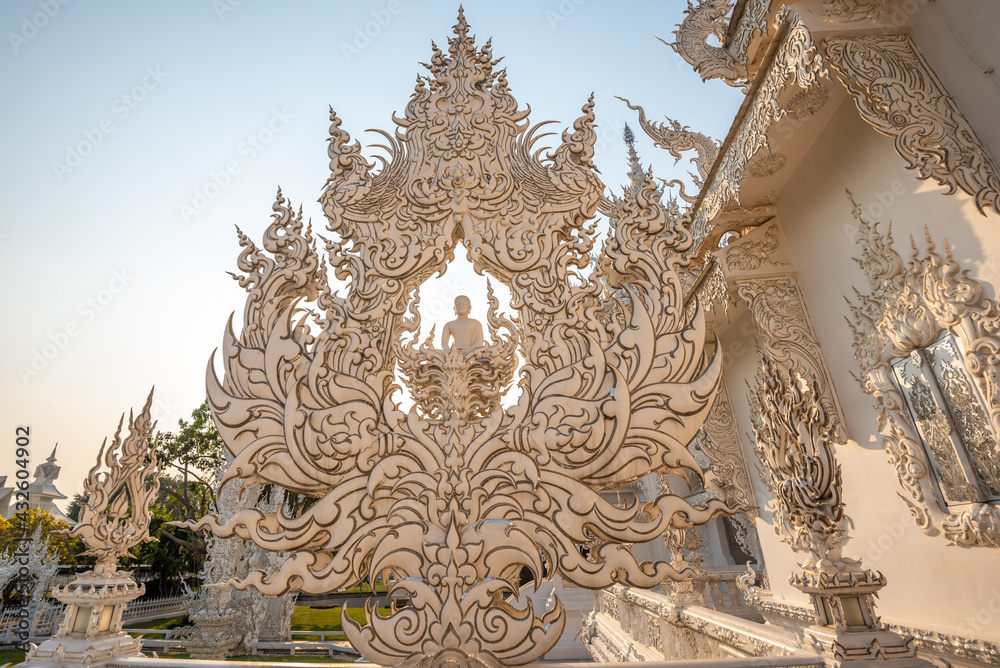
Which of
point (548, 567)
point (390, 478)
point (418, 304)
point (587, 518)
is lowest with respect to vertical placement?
point (548, 567)

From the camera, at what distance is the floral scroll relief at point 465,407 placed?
8.52 ft

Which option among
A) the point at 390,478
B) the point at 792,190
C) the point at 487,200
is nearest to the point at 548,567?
the point at 390,478

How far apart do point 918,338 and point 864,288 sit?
2.74 ft

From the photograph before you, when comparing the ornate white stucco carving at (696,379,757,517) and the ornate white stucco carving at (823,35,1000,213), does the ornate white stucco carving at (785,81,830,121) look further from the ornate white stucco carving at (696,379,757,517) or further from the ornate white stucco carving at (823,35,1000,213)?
the ornate white stucco carving at (696,379,757,517)

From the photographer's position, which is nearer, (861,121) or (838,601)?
(838,601)

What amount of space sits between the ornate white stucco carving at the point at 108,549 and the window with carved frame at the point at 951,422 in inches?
234

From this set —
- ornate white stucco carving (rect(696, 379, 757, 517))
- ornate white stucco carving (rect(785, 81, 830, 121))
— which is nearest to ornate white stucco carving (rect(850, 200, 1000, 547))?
ornate white stucco carving (rect(785, 81, 830, 121))

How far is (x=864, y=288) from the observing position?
4.44 meters

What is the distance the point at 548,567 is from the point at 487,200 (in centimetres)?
258

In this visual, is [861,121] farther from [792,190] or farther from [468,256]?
[468,256]

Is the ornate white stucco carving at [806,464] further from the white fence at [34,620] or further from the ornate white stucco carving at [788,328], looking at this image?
the white fence at [34,620]

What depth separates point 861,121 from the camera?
170 inches

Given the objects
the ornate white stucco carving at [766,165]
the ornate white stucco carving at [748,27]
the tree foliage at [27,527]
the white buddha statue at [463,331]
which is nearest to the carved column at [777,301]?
the ornate white stucco carving at [766,165]

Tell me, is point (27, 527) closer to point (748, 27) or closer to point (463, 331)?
point (463, 331)
